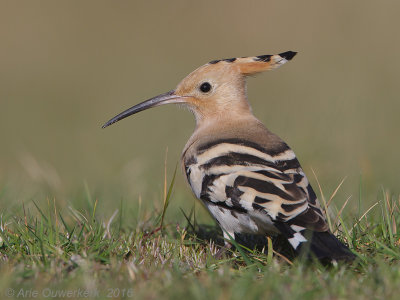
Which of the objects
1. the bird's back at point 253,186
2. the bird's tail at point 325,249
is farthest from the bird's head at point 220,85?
the bird's tail at point 325,249

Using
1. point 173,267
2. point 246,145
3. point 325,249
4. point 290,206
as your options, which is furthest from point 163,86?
point 325,249

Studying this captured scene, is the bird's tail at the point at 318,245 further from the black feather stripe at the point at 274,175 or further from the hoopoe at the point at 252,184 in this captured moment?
the black feather stripe at the point at 274,175

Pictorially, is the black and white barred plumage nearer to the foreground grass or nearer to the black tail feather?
the black tail feather

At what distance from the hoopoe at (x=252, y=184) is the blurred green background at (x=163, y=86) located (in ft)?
3.67

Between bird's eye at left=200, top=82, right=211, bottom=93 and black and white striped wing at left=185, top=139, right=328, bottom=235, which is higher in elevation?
bird's eye at left=200, top=82, right=211, bottom=93

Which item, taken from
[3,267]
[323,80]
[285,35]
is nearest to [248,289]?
[3,267]

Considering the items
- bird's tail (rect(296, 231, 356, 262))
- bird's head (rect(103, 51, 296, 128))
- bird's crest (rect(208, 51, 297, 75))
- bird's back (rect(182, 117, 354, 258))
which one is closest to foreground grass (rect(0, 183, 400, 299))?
bird's tail (rect(296, 231, 356, 262))

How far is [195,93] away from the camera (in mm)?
4160

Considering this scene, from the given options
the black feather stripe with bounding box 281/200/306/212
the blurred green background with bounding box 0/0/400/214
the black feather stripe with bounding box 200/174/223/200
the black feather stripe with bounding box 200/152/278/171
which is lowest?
the blurred green background with bounding box 0/0/400/214

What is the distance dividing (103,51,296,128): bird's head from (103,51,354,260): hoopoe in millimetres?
29

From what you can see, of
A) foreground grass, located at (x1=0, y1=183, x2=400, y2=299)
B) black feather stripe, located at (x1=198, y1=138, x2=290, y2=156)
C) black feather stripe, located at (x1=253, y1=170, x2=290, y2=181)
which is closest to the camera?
foreground grass, located at (x1=0, y1=183, x2=400, y2=299)

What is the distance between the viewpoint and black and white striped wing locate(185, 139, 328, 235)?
2.88m

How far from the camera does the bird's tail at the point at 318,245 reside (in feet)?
8.66

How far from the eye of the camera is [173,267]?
2770mm
